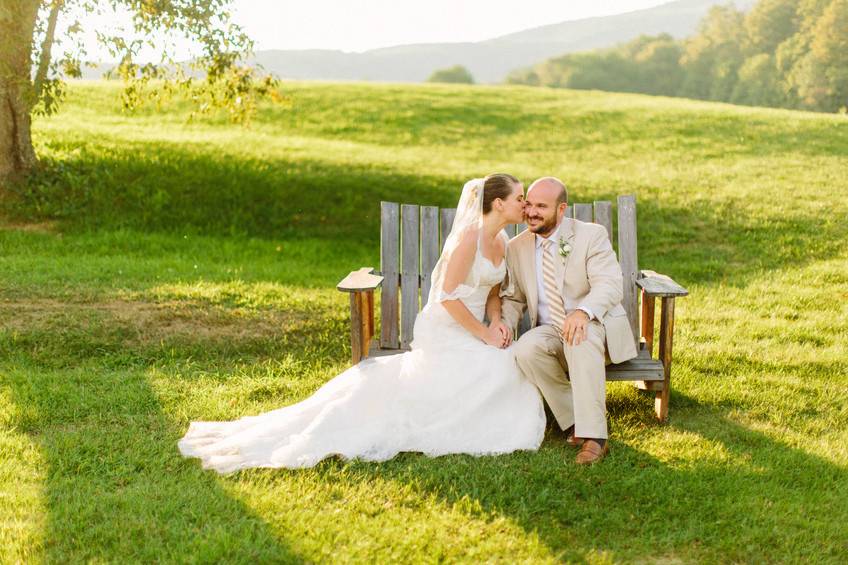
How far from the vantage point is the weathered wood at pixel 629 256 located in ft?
20.9

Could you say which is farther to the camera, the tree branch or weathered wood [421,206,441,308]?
the tree branch

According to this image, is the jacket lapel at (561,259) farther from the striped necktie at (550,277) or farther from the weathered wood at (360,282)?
the weathered wood at (360,282)

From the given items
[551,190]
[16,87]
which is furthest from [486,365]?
[16,87]

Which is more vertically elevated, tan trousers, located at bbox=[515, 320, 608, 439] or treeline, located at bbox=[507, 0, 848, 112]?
treeline, located at bbox=[507, 0, 848, 112]

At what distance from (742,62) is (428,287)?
63.0 meters

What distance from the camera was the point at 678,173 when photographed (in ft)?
53.2

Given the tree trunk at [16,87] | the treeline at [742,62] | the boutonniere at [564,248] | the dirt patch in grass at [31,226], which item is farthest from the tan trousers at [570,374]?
the treeline at [742,62]

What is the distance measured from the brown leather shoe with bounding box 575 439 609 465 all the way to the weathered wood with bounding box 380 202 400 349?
199 cm

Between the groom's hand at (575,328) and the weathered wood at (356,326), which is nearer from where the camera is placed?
the groom's hand at (575,328)

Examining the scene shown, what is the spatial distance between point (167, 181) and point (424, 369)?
9.75 metres

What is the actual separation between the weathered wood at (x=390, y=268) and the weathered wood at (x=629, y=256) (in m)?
1.75

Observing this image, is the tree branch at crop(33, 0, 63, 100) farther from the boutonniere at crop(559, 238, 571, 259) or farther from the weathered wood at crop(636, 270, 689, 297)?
the weathered wood at crop(636, 270, 689, 297)

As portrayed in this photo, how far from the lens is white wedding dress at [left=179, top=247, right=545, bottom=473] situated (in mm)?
5160

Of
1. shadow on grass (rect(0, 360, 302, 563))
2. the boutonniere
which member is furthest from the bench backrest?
shadow on grass (rect(0, 360, 302, 563))
